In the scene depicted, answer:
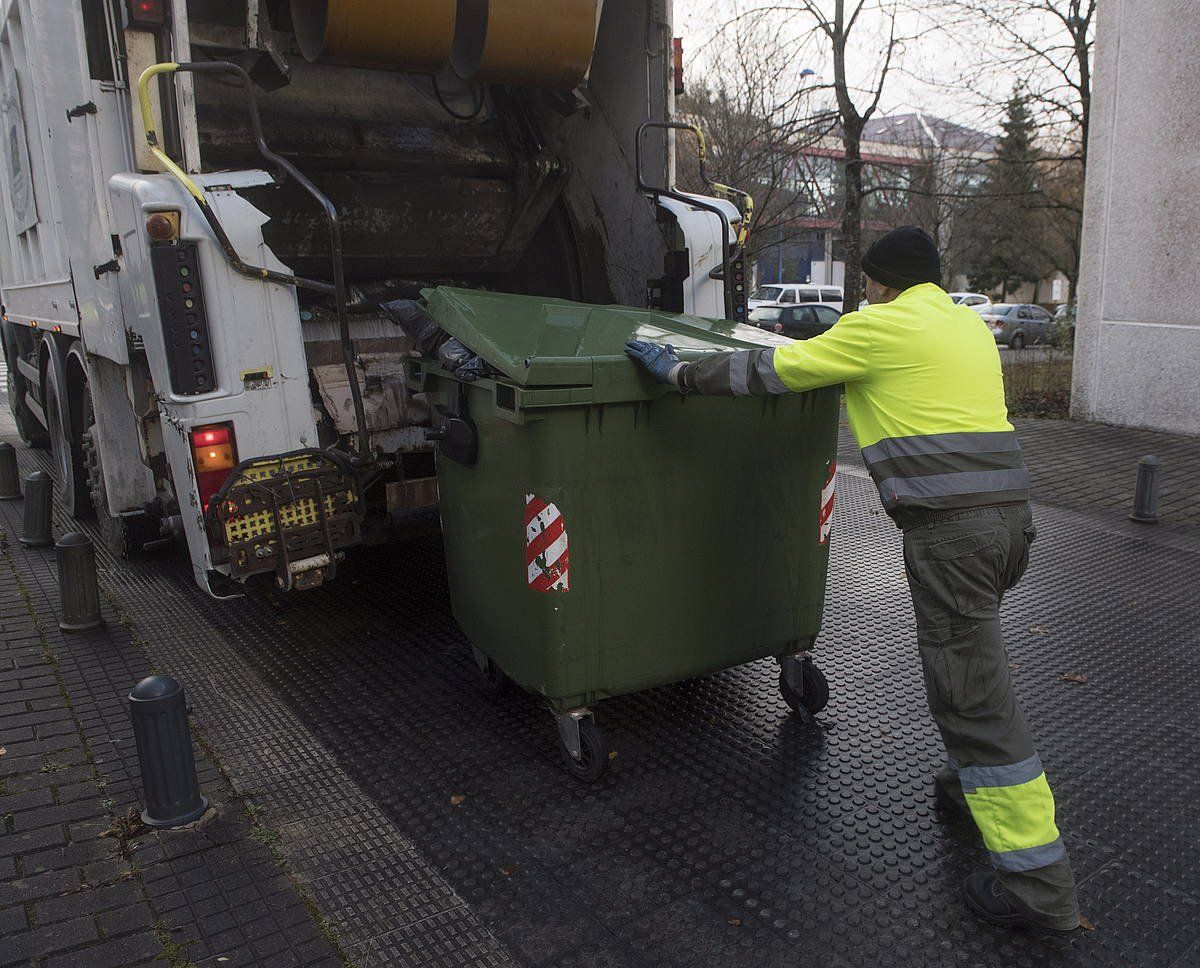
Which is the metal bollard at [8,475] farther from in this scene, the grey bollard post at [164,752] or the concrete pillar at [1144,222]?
the concrete pillar at [1144,222]

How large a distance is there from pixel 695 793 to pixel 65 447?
4.53 m

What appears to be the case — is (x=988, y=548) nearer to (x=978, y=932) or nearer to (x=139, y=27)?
(x=978, y=932)

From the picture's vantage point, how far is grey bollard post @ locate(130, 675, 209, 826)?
8.74 feet

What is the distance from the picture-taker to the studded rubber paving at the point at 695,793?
7.53 feet

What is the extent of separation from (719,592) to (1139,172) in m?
7.48

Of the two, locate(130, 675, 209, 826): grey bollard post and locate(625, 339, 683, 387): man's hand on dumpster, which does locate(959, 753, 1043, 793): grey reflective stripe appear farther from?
locate(130, 675, 209, 826): grey bollard post

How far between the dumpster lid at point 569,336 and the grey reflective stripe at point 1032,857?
4.84 feet

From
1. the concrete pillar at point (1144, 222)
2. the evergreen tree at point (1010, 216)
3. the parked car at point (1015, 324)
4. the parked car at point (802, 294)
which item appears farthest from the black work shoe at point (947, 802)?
the parked car at point (802, 294)

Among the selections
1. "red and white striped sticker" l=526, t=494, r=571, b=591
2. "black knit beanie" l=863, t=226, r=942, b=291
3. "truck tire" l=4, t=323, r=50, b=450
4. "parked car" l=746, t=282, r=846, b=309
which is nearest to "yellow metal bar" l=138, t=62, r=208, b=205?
"red and white striped sticker" l=526, t=494, r=571, b=591

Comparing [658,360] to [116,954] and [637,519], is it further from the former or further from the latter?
[116,954]

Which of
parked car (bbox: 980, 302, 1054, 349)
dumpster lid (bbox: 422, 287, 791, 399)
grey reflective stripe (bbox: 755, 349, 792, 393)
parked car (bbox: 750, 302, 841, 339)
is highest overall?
dumpster lid (bbox: 422, 287, 791, 399)

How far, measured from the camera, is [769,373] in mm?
2514

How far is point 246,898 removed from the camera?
242 centimetres

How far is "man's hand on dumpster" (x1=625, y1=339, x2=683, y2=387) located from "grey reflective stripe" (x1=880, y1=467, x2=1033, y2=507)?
0.67 m
